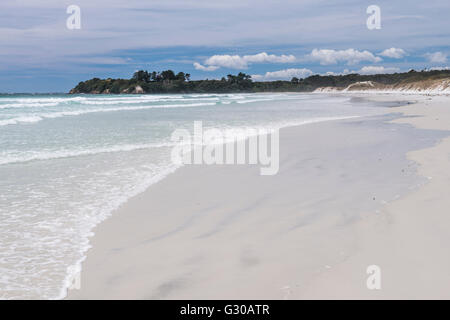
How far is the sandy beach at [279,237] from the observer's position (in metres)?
3.52

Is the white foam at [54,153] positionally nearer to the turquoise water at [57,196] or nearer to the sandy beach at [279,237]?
the turquoise water at [57,196]

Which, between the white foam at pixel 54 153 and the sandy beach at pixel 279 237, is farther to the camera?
the white foam at pixel 54 153

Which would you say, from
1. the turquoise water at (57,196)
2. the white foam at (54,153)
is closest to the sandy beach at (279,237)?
the turquoise water at (57,196)

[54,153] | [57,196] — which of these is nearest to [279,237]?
[57,196]

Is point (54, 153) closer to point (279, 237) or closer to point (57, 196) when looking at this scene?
point (57, 196)

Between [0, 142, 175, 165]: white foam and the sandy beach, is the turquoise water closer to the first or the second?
[0, 142, 175, 165]: white foam

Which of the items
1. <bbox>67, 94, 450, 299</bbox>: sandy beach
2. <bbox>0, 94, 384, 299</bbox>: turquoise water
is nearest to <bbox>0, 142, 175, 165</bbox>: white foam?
<bbox>0, 94, 384, 299</bbox>: turquoise water

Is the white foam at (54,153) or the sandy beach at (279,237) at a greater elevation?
the white foam at (54,153)

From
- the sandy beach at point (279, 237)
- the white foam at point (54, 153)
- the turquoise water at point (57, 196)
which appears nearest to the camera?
the sandy beach at point (279, 237)

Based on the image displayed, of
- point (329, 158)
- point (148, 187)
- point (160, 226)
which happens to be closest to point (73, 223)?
point (160, 226)

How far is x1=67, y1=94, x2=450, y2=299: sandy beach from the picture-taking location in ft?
11.6

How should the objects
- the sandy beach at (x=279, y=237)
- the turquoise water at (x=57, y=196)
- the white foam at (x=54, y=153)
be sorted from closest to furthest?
1. the sandy beach at (x=279, y=237)
2. the turquoise water at (x=57, y=196)
3. the white foam at (x=54, y=153)

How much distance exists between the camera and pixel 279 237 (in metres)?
4.63
